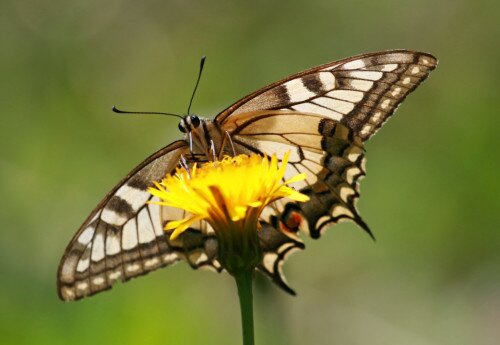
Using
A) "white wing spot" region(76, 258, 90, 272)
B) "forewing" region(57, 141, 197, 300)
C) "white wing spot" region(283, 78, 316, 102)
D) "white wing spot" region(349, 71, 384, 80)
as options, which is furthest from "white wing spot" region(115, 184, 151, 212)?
"white wing spot" region(349, 71, 384, 80)

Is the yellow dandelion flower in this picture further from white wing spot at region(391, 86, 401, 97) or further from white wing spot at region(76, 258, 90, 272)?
white wing spot at region(391, 86, 401, 97)

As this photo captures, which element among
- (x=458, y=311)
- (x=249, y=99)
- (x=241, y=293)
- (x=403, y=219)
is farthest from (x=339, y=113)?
(x=403, y=219)

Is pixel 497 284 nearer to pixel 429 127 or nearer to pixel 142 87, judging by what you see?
pixel 429 127

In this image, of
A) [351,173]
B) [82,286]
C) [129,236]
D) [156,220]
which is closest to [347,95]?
[351,173]

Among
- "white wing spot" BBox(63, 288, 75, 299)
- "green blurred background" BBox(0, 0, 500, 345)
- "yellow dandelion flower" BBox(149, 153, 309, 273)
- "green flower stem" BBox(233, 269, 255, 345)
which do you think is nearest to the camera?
"green flower stem" BBox(233, 269, 255, 345)

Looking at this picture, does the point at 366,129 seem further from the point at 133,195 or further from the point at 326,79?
the point at 133,195

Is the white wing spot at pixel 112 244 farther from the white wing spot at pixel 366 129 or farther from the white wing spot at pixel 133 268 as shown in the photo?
the white wing spot at pixel 366 129
